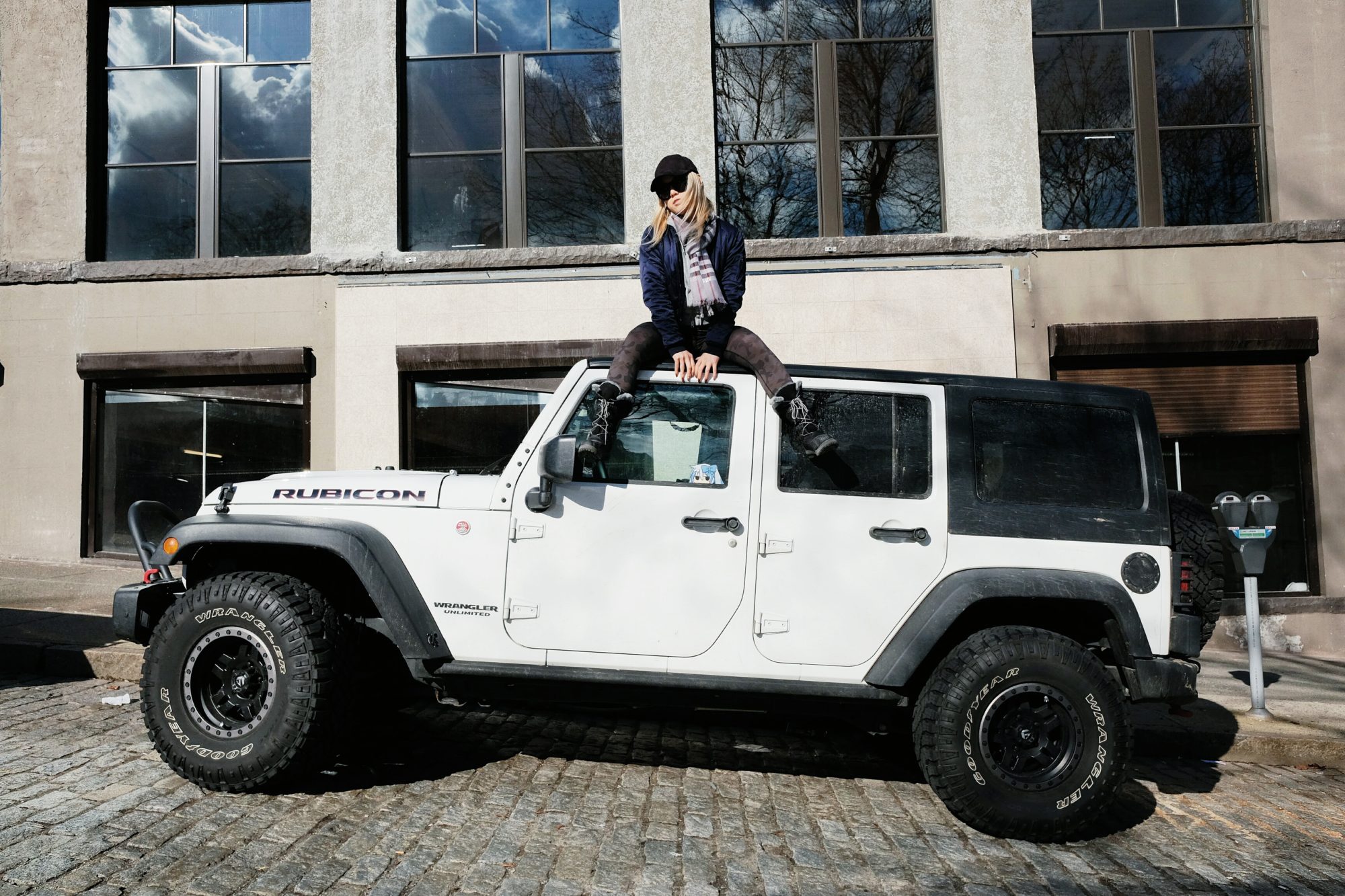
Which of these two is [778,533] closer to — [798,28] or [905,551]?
[905,551]

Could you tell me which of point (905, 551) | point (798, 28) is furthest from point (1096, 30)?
point (905, 551)

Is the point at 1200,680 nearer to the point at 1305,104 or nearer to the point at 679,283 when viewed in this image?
the point at 679,283

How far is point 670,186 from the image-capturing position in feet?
15.0

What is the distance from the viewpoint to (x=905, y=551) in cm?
383

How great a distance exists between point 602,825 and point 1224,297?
901 cm

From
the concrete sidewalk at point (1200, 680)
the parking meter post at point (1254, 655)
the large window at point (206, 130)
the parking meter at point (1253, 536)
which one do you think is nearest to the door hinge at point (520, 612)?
the concrete sidewalk at point (1200, 680)

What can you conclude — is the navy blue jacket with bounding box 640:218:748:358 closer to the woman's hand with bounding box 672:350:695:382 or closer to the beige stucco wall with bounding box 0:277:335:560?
the woman's hand with bounding box 672:350:695:382

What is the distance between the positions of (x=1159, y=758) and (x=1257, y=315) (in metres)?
6.24

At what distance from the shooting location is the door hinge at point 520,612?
12.7 feet

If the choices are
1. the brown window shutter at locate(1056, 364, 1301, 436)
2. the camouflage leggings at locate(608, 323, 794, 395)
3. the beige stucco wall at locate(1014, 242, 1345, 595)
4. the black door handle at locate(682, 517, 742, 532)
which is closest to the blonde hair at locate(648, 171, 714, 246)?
the camouflage leggings at locate(608, 323, 794, 395)

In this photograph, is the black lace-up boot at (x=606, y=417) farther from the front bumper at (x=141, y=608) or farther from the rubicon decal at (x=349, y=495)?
the front bumper at (x=141, y=608)

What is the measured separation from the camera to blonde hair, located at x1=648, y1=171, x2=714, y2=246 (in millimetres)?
4504

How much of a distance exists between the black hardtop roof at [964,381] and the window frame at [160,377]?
7014mm

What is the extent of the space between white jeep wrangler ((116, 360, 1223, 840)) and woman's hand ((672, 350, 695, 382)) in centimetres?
5
